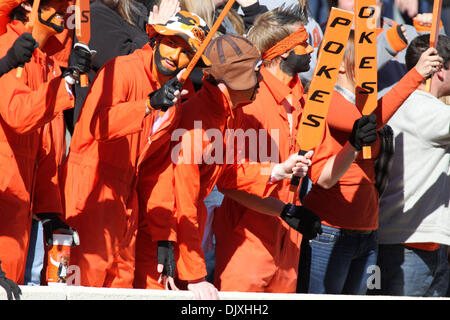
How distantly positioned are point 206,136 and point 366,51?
1.01 m

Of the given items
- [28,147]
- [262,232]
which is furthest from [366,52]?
[28,147]

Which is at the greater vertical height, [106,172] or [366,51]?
[366,51]

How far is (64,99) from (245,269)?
1423 mm

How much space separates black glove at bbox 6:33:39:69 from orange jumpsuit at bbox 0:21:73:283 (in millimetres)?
192

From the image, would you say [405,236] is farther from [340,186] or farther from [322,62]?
[322,62]

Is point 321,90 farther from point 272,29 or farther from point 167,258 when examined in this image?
point 167,258

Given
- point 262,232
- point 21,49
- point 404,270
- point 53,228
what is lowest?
point 404,270

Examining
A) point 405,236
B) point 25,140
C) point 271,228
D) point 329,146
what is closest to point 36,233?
point 25,140

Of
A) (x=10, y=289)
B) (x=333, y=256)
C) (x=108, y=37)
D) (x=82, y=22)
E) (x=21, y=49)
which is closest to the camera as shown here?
(x=10, y=289)

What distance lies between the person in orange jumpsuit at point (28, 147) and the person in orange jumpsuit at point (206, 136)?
0.55 m

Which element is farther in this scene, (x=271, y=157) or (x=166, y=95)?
(x=271, y=157)

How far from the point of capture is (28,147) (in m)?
4.05

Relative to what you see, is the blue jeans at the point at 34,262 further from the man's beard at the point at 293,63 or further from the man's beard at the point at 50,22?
the man's beard at the point at 293,63

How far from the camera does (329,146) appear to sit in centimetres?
508
